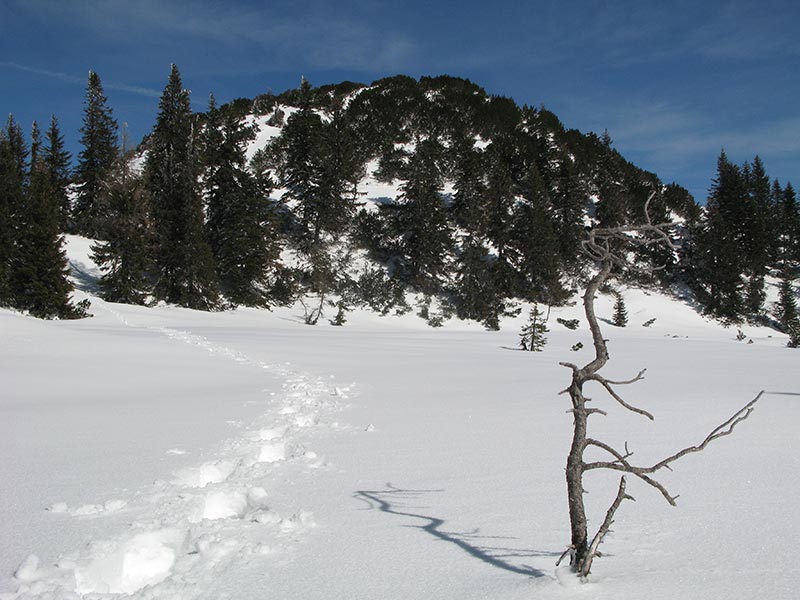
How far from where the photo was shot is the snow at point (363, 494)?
2.21 meters

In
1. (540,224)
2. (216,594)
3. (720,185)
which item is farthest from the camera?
(720,185)

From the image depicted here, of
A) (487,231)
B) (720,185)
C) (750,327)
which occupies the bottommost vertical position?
(750,327)

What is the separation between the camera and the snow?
7.27 ft

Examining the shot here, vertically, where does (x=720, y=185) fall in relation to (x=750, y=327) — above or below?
above

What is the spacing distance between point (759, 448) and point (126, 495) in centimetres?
493

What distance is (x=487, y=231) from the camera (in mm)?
36500

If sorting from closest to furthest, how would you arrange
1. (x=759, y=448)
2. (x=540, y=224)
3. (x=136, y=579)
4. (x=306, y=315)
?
1. (x=136, y=579)
2. (x=759, y=448)
3. (x=306, y=315)
4. (x=540, y=224)

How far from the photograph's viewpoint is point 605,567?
2182 mm

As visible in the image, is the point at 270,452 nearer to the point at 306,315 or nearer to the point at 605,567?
the point at 605,567

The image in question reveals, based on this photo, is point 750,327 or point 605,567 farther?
point 750,327

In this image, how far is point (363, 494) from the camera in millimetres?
3338

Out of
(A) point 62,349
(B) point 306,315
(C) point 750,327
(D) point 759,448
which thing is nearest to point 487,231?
(B) point 306,315

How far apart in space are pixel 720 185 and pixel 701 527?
191ft

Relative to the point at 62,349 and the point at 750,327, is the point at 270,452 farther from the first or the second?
the point at 750,327
